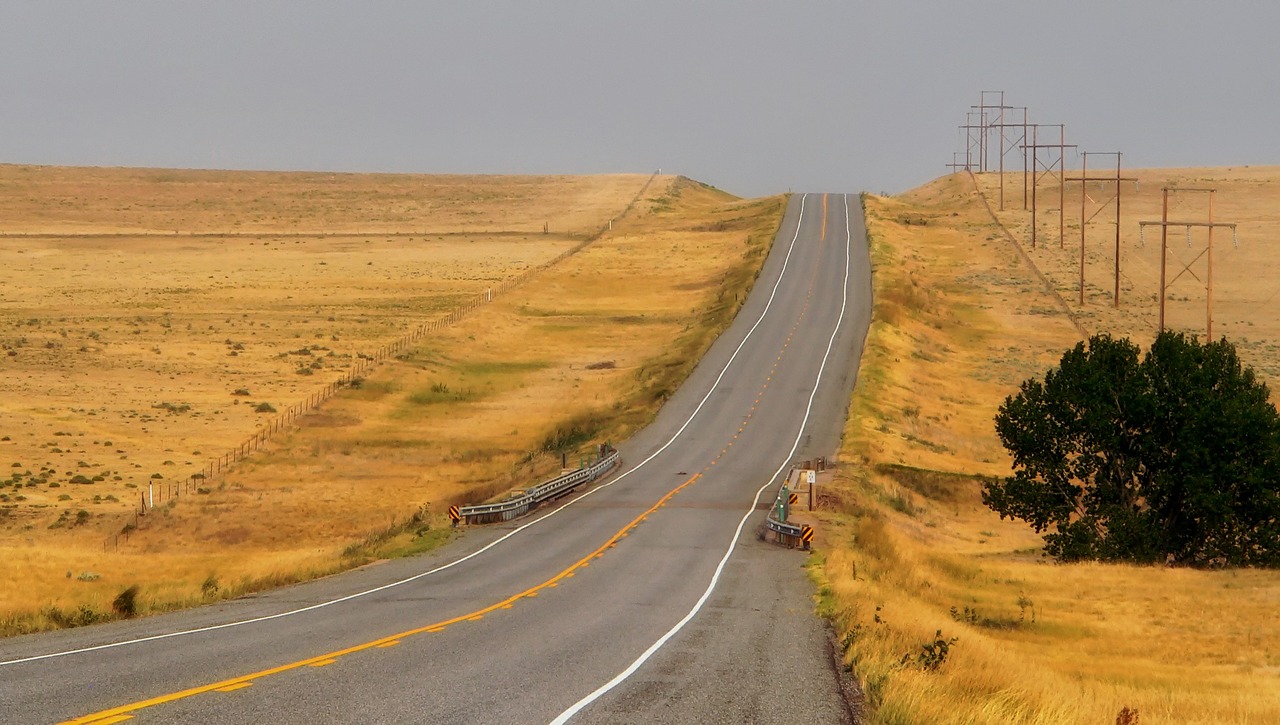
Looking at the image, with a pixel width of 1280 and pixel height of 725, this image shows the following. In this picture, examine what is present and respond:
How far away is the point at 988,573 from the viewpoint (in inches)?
1519

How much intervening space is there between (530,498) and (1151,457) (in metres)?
21.6

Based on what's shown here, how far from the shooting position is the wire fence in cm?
5338

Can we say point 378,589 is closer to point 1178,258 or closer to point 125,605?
point 125,605

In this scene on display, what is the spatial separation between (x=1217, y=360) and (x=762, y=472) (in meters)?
18.2

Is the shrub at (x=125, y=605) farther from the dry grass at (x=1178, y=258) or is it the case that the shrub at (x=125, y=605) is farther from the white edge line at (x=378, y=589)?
the dry grass at (x=1178, y=258)

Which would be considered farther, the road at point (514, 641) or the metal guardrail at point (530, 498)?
the metal guardrail at point (530, 498)

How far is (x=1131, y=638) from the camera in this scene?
30688mm

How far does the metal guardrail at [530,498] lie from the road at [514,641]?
2.26ft

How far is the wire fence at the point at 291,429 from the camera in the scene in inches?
2101

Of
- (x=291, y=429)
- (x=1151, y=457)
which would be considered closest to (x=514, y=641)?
(x=1151, y=457)

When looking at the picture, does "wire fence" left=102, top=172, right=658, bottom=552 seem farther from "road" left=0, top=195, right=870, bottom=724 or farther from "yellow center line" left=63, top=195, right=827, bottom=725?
"yellow center line" left=63, top=195, right=827, bottom=725

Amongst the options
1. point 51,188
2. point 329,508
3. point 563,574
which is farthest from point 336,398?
point 51,188

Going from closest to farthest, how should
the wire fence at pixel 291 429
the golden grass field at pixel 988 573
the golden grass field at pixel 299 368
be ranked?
the golden grass field at pixel 988 573, the golden grass field at pixel 299 368, the wire fence at pixel 291 429

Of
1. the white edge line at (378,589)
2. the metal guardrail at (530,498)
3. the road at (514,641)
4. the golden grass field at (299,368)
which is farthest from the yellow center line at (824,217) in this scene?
the road at (514,641)
